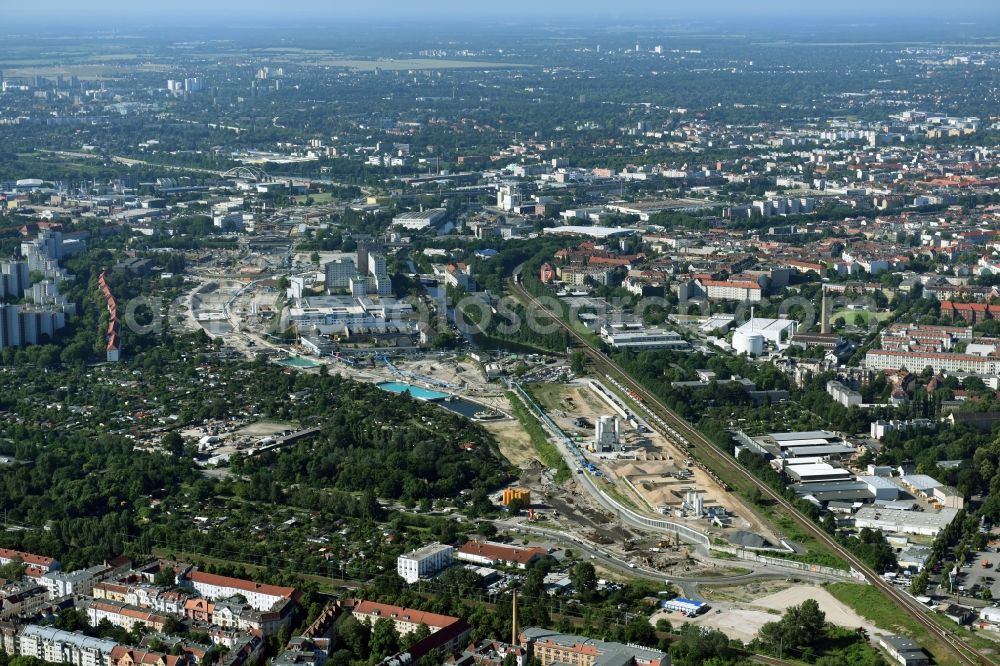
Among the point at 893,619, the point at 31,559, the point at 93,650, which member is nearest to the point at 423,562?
the point at 93,650

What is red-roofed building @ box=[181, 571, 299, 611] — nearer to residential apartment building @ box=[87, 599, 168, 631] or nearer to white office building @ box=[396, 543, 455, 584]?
residential apartment building @ box=[87, 599, 168, 631]

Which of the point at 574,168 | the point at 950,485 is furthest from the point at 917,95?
the point at 950,485

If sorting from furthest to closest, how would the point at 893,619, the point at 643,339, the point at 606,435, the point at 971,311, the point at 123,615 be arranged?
the point at 971,311 → the point at 643,339 → the point at 606,435 → the point at 893,619 → the point at 123,615

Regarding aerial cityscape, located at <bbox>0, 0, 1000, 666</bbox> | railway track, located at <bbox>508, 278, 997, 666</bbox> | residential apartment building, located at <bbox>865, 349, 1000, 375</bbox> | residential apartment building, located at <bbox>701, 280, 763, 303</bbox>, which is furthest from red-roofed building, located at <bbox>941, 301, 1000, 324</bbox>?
railway track, located at <bbox>508, 278, 997, 666</bbox>

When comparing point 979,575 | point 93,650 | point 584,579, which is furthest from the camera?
point 979,575

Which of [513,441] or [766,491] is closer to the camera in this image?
[766,491]

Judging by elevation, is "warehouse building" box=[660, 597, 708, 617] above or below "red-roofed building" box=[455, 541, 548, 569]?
above

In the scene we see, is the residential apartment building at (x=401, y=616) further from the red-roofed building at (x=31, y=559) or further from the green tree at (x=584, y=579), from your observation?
the red-roofed building at (x=31, y=559)

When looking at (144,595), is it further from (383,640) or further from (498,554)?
(498,554)
